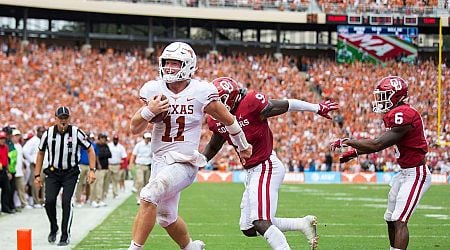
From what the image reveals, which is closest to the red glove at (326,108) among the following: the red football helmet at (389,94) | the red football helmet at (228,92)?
the red football helmet at (389,94)

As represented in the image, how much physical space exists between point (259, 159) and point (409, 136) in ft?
5.00

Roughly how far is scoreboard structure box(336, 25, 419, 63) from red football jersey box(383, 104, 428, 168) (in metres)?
32.6

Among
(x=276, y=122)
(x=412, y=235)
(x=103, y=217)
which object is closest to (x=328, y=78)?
(x=276, y=122)

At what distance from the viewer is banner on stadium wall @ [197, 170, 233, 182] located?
1375 inches

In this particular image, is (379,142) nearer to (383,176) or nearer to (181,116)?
(181,116)

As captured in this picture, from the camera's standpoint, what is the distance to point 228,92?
8773 millimetres

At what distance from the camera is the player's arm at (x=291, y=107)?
8.80 meters

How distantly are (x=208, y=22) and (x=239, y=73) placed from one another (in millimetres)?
5135

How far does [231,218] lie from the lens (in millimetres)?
15688

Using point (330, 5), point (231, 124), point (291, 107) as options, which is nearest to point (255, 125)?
point (291, 107)

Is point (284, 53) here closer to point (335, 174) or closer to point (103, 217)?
point (335, 174)

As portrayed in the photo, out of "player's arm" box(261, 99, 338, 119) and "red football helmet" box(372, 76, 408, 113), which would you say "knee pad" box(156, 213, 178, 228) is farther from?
"red football helmet" box(372, 76, 408, 113)

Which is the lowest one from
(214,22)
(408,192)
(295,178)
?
(295,178)

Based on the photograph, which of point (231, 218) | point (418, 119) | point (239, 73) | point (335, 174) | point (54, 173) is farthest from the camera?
point (239, 73)
